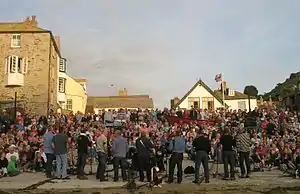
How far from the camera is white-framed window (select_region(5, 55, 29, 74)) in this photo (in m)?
42.6

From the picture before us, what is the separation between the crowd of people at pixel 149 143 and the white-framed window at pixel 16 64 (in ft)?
53.0

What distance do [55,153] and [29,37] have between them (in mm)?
30043

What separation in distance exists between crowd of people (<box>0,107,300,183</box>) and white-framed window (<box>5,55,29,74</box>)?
16156 mm

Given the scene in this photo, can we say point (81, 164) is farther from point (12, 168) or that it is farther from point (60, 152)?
point (12, 168)

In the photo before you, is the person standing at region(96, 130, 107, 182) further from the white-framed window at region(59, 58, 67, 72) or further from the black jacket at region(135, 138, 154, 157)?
the white-framed window at region(59, 58, 67, 72)

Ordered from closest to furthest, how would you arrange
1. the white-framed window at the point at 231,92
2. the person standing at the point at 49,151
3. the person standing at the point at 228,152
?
the person standing at the point at 228,152 < the person standing at the point at 49,151 < the white-framed window at the point at 231,92

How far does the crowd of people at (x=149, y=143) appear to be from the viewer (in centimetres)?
1473

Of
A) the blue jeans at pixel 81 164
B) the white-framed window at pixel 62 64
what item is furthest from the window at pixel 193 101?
the blue jeans at pixel 81 164

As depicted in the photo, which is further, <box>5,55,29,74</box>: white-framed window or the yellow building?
the yellow building

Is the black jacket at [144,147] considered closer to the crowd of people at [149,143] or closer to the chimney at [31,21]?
the crowd of people at [149,143]

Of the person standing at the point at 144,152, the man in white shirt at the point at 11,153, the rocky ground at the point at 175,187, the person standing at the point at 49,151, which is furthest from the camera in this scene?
the man in white shirt at the point at 11,153

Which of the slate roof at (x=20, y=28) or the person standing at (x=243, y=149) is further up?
the slate roof at (x=20, y=28)

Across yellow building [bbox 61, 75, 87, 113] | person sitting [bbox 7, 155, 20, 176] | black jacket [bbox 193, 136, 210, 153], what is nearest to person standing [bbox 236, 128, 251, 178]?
black jacket [bbox 193, 136, 210, 153]

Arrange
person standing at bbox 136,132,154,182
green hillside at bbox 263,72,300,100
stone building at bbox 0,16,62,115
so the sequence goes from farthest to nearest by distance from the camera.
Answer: green hillside at bbox 263,72,300,100, stone building at bbox 0,16,62,115, person standing at bbox 136,132,154,182
